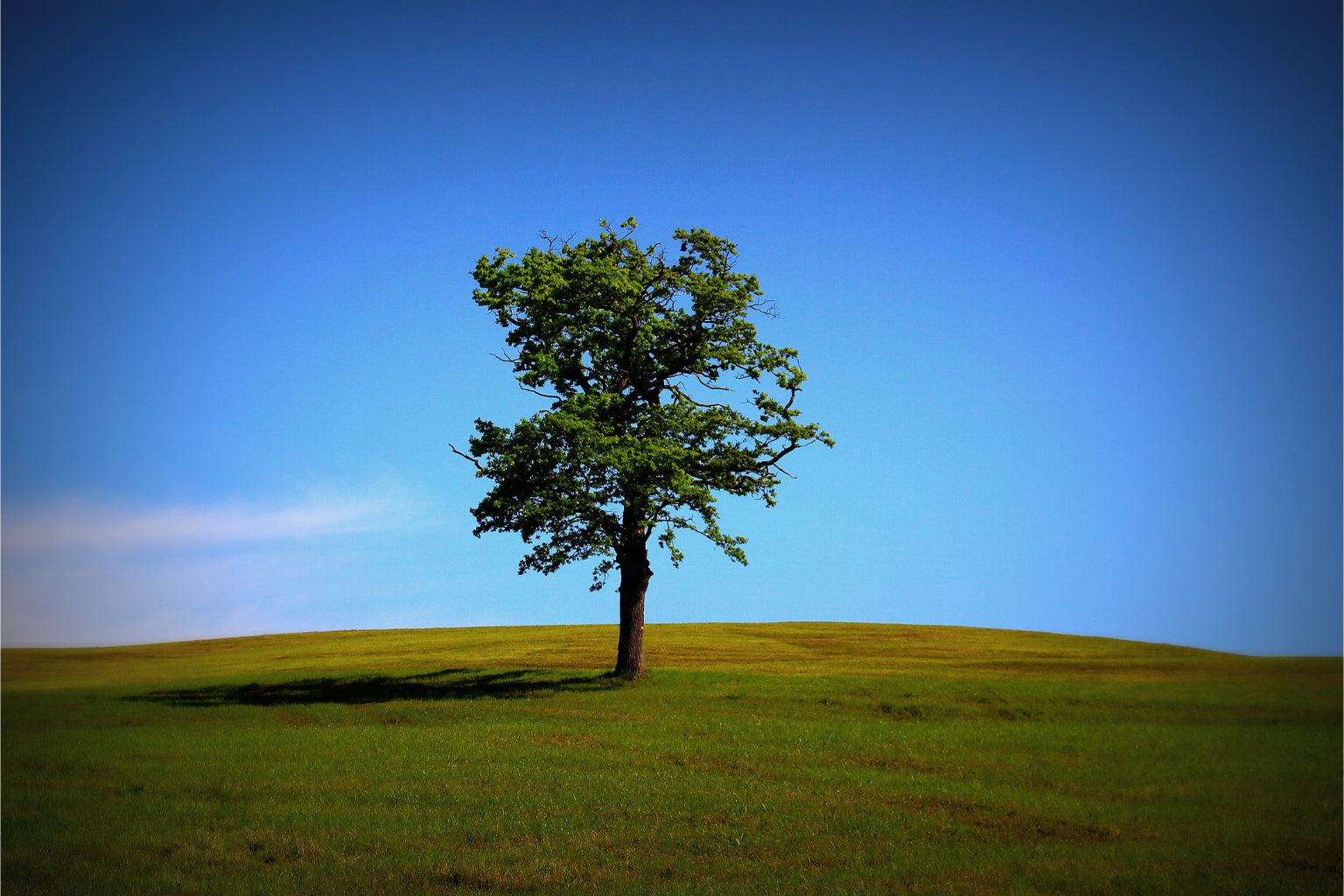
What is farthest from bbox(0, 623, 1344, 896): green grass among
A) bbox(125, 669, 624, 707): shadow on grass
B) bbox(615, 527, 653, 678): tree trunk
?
bbox(615, 527, 653, 678): tree trunk

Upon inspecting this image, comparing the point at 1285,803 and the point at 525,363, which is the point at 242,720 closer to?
the point at 525,363

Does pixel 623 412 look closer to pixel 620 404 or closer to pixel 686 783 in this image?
pixel 620 404

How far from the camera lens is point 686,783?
22.5m

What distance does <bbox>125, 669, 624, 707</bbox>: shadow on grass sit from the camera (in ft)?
133

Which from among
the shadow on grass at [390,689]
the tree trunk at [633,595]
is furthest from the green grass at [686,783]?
→ the tree trunk at [633,595]

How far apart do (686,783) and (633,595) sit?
20897 millimetres

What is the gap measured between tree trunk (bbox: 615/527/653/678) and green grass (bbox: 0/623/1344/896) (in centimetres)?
137

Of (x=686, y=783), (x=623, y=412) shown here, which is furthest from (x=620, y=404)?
(x=686, y=783)

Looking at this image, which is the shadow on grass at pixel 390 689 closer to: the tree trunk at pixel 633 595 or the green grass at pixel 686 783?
the green grass at pixel 686 783

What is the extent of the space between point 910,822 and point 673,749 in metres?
9.54

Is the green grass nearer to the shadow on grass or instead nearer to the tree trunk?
the shadow on grass

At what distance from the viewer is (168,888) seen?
15.3 meters

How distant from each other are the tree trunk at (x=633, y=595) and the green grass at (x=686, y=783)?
137 cm

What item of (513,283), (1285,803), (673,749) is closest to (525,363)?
(513,283)
